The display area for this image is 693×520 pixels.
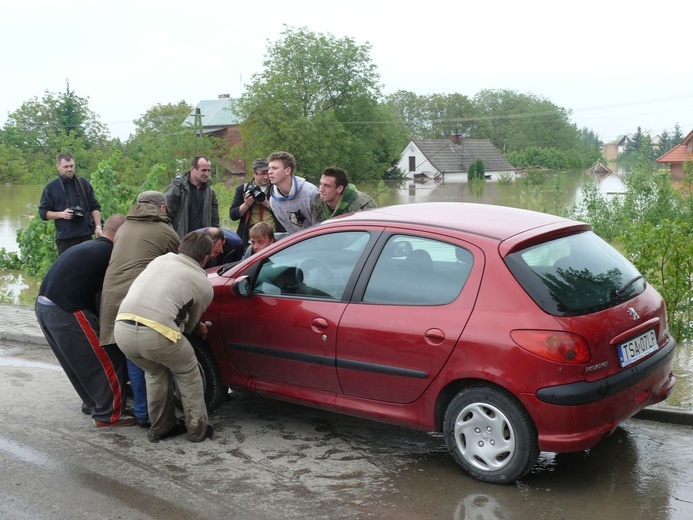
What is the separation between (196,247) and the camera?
544 centimetres

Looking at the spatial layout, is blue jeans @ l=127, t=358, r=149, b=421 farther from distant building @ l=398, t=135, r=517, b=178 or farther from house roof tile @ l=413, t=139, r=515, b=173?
house roof tile @ l=413, t=139, r=515, b=173

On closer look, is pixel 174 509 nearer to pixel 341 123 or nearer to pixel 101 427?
pixel 101 427

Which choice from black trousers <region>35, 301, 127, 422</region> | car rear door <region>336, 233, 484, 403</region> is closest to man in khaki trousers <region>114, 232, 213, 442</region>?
black trousers <region>35, 301, 127, 422</region>

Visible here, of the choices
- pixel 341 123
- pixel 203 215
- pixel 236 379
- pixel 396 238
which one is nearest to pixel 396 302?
pixel 396 238

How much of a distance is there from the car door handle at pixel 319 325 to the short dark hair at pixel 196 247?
927mm

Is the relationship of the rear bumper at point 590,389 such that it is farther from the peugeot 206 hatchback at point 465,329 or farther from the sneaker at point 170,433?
the sneaker at point 170,433

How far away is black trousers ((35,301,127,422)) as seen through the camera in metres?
5.93

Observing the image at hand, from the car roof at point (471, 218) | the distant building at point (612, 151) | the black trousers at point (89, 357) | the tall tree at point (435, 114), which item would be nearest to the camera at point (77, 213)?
the black trousers at point (89, 357)

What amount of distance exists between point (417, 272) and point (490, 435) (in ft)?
3.59

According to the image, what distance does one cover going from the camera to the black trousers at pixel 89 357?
5.93m

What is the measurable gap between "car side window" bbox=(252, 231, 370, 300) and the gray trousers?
75 centimetres

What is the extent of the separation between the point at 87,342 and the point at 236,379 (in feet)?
3.87

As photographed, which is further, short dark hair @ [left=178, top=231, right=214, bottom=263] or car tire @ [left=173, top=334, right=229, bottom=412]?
car tire @ [left=173, top=334, right=229, bottom=412]

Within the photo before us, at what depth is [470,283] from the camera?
4.66 meters
